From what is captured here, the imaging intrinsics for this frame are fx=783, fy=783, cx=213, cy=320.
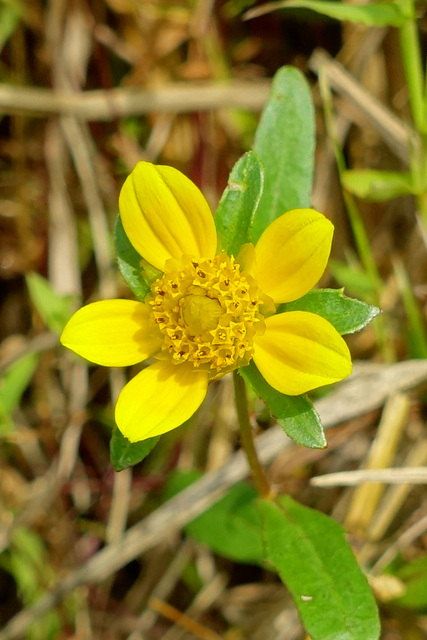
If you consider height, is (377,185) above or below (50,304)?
above

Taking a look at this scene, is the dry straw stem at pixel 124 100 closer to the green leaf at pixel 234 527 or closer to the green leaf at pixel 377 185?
the green leaf at pixel 377 185

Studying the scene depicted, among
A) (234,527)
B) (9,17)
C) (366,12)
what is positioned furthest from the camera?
(9,17)

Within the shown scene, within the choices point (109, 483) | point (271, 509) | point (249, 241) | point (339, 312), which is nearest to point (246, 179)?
point (249, 241)

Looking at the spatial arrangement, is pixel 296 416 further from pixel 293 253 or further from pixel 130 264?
pixel 130 264

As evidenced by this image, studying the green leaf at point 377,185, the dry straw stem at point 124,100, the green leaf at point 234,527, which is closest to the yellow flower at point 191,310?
the green leaf at point 377,185

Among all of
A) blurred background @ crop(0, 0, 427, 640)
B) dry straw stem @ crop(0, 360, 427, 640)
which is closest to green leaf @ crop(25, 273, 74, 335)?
blurred background @ crop(0, 0, 427, 640)

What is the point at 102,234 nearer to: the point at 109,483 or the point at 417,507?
the point at 109,483

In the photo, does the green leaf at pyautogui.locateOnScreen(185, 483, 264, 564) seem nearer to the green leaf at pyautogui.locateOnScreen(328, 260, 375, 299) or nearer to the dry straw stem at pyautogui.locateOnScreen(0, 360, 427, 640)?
the dry straw stem at pyautogui.locateOnScreen(0, 360, 427, 640)

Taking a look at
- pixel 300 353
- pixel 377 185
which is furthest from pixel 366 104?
pixel 300 353
